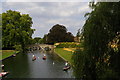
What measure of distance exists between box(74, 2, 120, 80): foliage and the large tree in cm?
4434

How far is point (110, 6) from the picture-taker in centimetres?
858

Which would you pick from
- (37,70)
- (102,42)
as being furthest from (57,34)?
(102,42)

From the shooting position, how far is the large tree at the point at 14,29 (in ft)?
169

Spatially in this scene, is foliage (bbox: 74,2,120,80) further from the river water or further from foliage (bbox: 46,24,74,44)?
foliage (bbox: 46,24,74,44)

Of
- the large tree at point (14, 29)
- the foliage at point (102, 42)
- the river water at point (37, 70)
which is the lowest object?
the river water at point (37, 70)

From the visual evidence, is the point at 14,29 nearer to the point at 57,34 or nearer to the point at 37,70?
the point at 37,70

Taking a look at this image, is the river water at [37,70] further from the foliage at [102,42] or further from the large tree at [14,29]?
the large tree at [14,29]

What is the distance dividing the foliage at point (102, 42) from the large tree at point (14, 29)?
145ft

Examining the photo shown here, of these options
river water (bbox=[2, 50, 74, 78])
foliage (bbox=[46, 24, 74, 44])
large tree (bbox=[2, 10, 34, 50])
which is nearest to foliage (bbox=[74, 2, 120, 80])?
river water (bbox=[2, 50, 74, 78])

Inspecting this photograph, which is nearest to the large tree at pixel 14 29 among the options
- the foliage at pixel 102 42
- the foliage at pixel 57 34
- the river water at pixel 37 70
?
the river water at pixel 37 70

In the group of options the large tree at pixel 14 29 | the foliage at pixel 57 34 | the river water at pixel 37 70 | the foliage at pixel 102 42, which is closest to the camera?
the foliage at pixel 102 42

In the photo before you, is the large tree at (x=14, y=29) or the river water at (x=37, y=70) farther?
the large tree at (x=14, y=29)

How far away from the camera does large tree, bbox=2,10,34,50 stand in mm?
51406

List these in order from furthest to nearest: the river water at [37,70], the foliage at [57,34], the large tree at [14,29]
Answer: the foliage at [57,34] → the large tree at [14,29] → the river water at [37,70]
